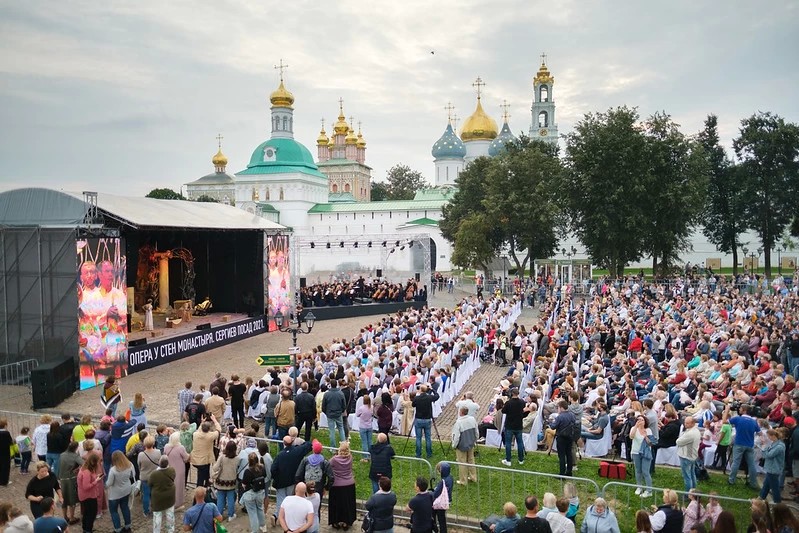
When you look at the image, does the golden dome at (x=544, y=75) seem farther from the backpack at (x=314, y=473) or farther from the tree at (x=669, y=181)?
the backpack at (x=314, y=473)

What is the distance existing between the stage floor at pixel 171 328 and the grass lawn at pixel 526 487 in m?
12.8

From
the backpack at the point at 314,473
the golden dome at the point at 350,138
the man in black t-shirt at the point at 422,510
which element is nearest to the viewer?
the man in black t-shirt at the point at 422,510

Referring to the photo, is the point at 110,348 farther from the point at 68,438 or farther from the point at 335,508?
the point at 335,508

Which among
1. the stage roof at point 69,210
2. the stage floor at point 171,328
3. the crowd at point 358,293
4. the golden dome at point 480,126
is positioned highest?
the golden dome at point 480,126

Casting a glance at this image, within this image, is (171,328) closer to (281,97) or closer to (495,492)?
→ (495,492)

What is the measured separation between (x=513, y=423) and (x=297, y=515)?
4611 millimetres

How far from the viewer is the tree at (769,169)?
41.1 metres

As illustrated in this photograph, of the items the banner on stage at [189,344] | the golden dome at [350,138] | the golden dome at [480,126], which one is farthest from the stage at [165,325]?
the golden dome at [350,138]

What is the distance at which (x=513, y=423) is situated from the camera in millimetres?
10430

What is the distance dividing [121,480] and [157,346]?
1276 cm

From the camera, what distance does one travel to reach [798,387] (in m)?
10.7

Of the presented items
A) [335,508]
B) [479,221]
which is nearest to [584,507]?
[335,508]

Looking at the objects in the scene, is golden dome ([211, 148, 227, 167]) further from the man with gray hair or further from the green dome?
the man with gray hair

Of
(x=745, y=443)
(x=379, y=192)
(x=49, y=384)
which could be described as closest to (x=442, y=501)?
(x=745, y=443)
